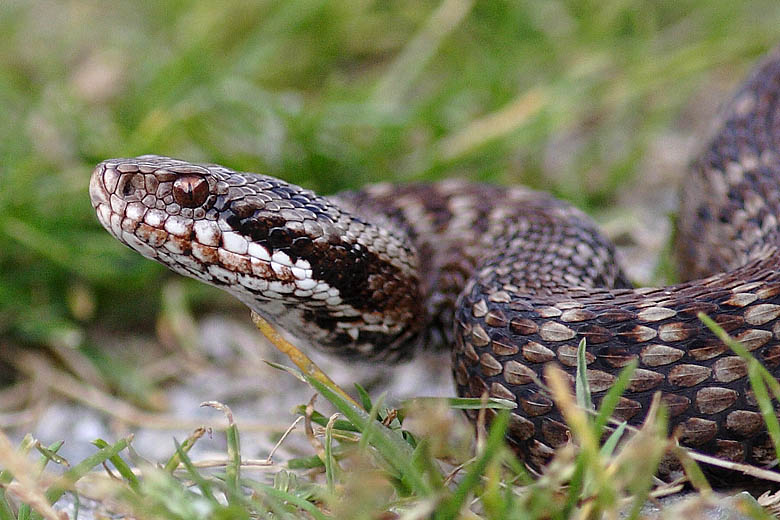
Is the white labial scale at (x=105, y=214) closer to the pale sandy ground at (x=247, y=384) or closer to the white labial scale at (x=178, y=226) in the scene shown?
the white labial scale at (x=178, y=226)

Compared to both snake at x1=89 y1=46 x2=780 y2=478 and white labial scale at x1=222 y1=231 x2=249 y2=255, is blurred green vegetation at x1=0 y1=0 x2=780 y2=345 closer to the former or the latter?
snake at x1=89 y1=46 x2=780 y2=478

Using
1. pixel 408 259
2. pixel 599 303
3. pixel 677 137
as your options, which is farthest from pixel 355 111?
pixel 599 303

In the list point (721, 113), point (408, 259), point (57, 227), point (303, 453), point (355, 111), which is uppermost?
point (721, 113)

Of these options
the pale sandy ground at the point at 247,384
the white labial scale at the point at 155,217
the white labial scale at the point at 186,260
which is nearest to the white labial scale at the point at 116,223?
the white labial scale at the point at 155,217

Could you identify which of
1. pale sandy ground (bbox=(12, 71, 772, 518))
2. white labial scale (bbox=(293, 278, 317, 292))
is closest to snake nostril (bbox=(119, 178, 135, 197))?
white labial scale (bbox=(293, 278, 317, 292))

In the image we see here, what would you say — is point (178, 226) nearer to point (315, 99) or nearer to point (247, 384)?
point (247, 384)

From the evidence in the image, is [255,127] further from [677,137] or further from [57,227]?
[677,137]
